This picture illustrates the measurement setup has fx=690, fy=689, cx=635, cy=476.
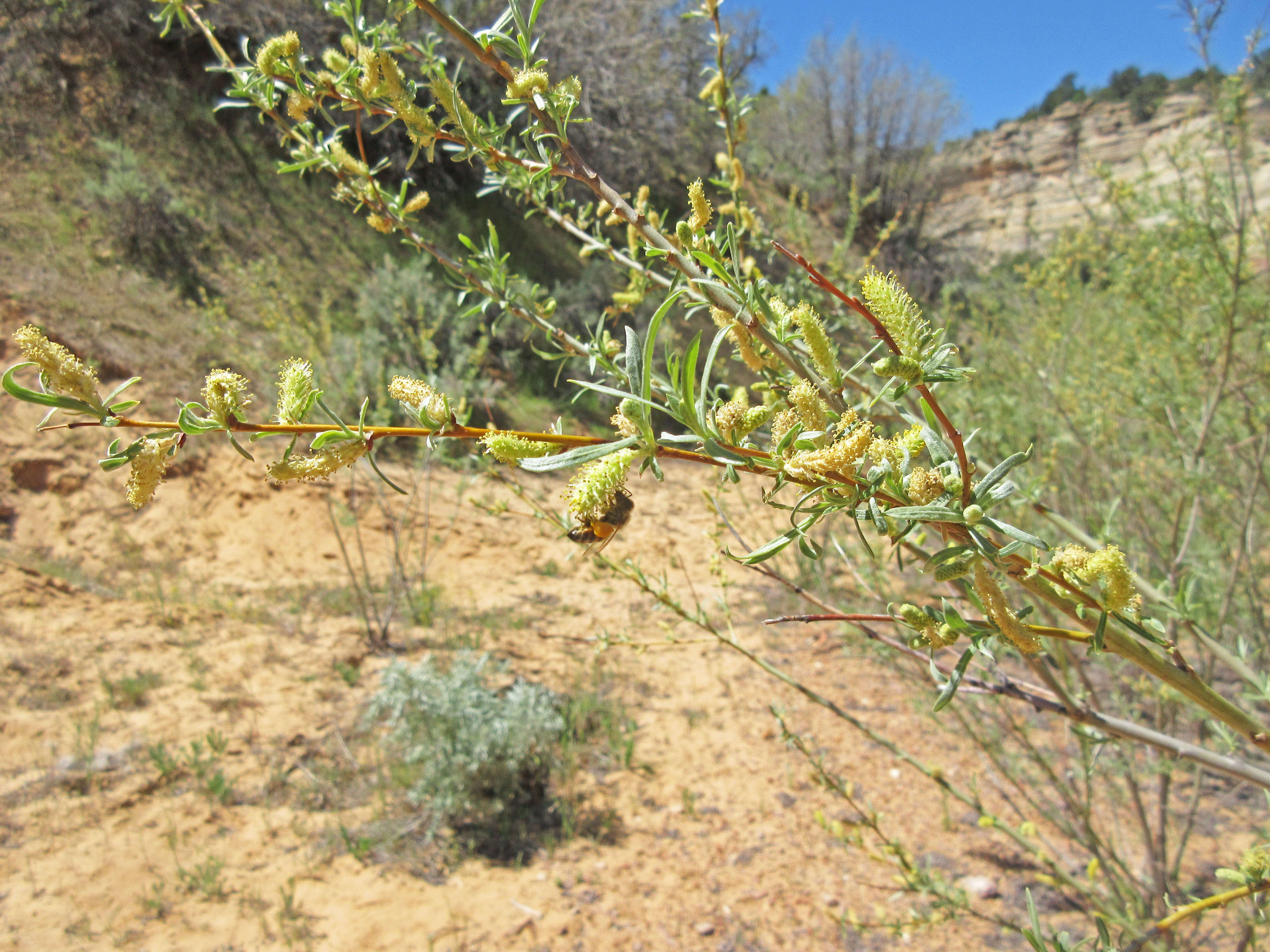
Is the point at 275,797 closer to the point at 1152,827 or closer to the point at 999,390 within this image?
the point at 1152,827

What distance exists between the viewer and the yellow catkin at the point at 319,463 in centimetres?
59

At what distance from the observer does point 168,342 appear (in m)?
6.01

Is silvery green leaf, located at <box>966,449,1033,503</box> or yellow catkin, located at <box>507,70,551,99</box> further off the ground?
yellow catkin, located at <box>507,70,551,99</box>

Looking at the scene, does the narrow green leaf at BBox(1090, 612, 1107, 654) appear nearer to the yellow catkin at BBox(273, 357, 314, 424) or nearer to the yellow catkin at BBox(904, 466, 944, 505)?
the yellow catkin at BBox(904, 466, 944, 505)

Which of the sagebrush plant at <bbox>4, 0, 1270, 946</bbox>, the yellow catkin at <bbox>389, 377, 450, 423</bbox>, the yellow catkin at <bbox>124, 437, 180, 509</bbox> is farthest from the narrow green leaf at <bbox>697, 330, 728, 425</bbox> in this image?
the yellow catkin at <bbox>124, 437, 180, 509</bbox>

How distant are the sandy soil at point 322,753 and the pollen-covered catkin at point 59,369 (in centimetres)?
114

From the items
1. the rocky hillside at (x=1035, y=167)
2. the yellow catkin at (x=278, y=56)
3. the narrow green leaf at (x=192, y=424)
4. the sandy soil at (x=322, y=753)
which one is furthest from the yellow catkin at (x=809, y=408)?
the rocky hillside at (x=1035, y=167)

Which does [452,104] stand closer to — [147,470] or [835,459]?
[147,470]

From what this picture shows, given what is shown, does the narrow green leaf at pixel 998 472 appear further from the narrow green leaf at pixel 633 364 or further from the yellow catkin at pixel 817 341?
the narrow green leaf at pixel 633 364

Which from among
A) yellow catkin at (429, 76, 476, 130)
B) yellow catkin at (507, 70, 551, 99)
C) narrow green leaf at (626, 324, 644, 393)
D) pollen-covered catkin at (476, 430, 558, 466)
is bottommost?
pollen-covered catkin at (476, 430, 558, 466)

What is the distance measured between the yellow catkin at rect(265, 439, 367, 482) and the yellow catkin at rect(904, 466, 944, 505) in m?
0.48

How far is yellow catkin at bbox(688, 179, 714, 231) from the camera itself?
2.51 feet

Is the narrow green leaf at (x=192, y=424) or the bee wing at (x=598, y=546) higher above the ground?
the bee wing at (x=598, y=546)

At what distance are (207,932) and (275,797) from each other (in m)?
0.72
